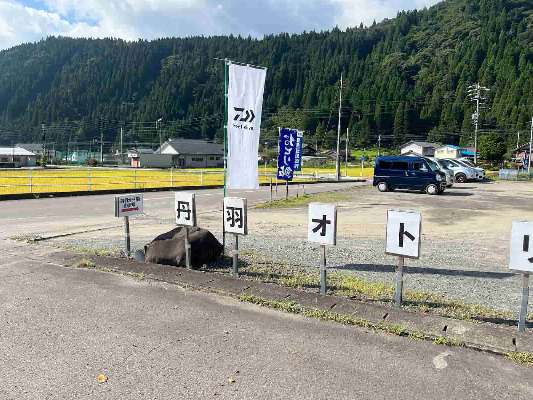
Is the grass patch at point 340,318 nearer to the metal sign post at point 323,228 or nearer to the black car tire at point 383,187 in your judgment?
the metal sign post at point 323,228

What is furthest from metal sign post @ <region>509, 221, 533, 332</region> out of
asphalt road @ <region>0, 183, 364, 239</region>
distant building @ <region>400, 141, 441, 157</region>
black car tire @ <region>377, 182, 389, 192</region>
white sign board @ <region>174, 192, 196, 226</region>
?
distant building @ <region>400, 141, 441, 157</region>

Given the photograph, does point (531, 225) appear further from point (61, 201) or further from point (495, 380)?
point (61, 201)

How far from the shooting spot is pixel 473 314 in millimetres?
4516

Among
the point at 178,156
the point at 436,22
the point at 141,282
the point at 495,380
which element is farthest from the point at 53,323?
the point at 436,22

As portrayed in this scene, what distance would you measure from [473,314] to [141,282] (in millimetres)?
3783

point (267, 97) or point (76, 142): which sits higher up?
point (267, 97)

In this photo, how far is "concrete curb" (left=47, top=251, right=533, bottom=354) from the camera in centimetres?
381

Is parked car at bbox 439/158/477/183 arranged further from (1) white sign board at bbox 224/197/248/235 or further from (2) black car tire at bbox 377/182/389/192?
(1) white sign board at bbox 224/197/248/235

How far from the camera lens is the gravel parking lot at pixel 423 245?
5723mm

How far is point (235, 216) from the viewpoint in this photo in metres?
5.75

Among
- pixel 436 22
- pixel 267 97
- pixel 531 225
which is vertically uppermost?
pixel 436 22

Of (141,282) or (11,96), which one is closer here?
(141,282)

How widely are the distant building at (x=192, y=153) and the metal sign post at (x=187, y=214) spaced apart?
79.9m

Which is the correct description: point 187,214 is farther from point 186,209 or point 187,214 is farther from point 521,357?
point 521,357
